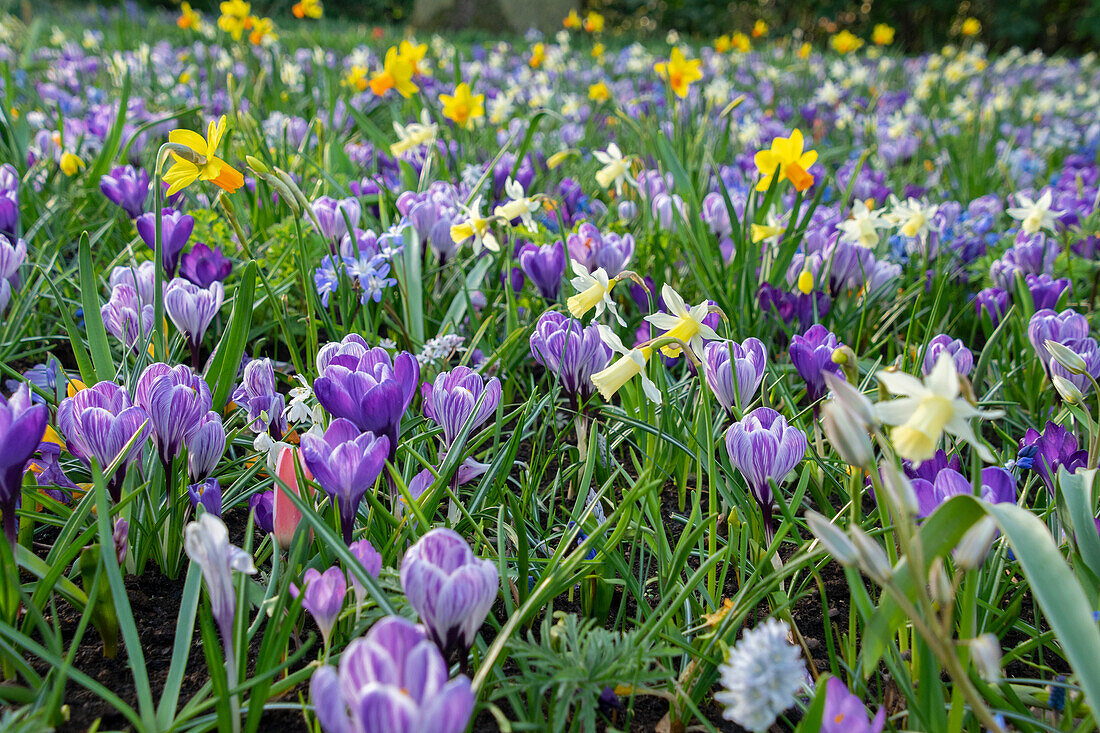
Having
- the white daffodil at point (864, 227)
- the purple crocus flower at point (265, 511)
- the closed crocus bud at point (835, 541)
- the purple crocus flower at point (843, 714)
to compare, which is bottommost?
the purple crocus flower at point (265, 511)

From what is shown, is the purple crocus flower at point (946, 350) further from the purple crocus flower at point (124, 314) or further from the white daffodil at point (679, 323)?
the purple crocus flower at point (124, 314)

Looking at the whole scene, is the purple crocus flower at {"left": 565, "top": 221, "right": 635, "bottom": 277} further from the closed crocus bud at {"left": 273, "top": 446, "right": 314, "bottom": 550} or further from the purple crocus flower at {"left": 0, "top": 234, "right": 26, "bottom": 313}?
the purple crocus flower at {"left": 0, "top": 234, "right": 26, "bottom": 313}

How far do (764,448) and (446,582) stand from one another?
54 cm

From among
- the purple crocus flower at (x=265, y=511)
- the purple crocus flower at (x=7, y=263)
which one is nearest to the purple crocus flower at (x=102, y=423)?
the purple crocus flower at (x=265, y=511)

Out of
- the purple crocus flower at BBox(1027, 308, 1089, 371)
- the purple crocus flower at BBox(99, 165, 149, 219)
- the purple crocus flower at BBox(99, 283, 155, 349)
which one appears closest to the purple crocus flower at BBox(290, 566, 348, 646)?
the purple crocus flower at BBox(99, 283, 155, 349)

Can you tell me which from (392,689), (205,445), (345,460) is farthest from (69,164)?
(392,689)

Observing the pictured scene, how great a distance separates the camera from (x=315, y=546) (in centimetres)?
118

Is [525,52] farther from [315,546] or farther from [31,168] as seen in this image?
[315,546]

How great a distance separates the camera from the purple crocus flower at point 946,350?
54.7 inches

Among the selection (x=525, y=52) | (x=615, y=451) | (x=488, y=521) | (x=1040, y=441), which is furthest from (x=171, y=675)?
(x=525, y=52)

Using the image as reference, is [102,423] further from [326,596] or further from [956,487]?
[956,487]

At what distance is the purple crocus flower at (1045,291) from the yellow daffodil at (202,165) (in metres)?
1.96

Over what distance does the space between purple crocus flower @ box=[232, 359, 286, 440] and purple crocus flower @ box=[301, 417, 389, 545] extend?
30 cm

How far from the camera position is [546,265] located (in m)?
1.90
